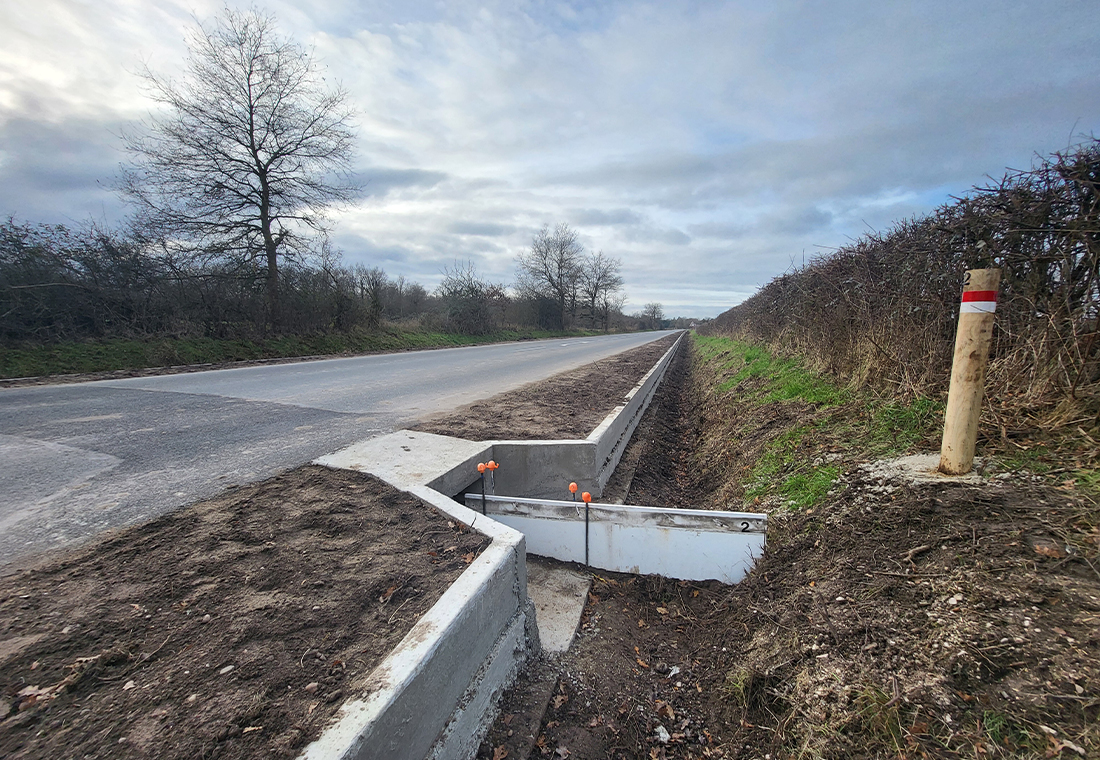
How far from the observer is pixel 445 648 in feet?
5.95

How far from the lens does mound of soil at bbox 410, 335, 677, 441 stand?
197 inches

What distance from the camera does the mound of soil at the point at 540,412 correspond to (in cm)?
500

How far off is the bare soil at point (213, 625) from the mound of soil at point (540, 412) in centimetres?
213

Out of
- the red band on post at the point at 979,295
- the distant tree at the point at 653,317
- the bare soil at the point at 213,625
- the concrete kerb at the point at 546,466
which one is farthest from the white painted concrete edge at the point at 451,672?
the distant tree at the point at 653,317

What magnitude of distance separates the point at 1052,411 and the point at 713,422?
5009 mm

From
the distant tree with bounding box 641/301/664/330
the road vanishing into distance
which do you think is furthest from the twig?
the distant tree with bounding box 641/301/664/330

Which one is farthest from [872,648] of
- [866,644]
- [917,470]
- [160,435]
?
[160,435]

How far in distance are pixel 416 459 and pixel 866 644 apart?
319cm

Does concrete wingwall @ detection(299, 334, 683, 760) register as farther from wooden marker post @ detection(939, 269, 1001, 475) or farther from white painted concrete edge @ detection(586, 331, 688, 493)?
wooden marker post @ detection(939, 269, 1001, 475)

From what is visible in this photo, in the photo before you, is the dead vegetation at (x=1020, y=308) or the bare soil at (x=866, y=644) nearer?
the bare soil at (x=866, y=644)

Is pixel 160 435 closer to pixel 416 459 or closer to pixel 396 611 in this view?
pixel 416 459

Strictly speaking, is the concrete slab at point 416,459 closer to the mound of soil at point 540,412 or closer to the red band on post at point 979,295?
the mound of soil at point 540,412

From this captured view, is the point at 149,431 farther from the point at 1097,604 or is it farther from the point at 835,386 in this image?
the point at 835,386

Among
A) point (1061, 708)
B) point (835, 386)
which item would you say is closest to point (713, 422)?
point (835, 386)
